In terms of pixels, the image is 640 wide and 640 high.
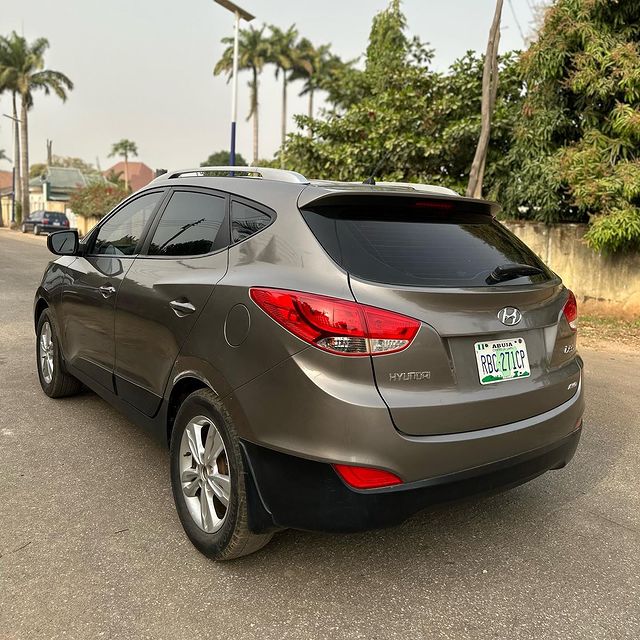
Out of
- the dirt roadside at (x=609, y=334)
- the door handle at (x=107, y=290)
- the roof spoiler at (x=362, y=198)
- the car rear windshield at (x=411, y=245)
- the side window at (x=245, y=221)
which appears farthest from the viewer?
the dirt roadside at (x=609, y=334)

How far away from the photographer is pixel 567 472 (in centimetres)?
372

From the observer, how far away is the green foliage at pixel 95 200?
116ft

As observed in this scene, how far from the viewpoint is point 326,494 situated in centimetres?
224

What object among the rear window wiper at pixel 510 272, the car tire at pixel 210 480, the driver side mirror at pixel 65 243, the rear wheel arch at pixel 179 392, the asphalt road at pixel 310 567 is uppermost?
the driver side mirror at pixel 65 243

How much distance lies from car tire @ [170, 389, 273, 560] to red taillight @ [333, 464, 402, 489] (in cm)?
A: 44

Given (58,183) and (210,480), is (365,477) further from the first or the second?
(58,183)

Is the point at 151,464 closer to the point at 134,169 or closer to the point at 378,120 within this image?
the point at 378,120

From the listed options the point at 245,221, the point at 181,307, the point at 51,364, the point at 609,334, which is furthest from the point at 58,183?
the point at 245,221

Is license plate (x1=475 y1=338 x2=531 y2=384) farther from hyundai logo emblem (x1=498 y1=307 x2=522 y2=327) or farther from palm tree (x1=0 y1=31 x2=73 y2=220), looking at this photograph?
palm tree (x1=0 y1=31 x2=73 y2=220)

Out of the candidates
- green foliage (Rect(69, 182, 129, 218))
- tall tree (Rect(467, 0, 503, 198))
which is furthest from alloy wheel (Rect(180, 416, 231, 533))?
green foliage (Rect(69, 182, 129, 218))

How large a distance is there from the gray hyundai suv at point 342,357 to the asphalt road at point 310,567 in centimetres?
25

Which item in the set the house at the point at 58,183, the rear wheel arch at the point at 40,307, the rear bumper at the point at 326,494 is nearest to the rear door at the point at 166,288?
the rear bumper at the point at 326,494

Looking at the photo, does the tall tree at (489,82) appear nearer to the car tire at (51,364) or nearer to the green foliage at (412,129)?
the green foliage at (412,129)

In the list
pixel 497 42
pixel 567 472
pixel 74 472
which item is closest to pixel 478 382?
pixel 567 472
